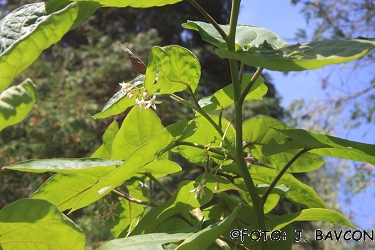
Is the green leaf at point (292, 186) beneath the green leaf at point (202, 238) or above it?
beneath

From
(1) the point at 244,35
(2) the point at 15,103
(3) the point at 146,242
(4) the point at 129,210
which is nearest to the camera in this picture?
(2) the point at 15,103

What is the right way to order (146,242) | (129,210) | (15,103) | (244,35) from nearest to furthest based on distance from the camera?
1. (15,103)
2. (146,242)
3. (244,35)
4. (129,210)

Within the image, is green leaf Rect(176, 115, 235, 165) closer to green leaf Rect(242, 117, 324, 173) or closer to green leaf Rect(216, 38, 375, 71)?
green leaf Rect(242, 117, 324, 173)

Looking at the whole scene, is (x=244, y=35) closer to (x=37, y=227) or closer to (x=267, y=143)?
(x=267, y=143)

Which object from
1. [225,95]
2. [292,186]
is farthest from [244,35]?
[292,186]

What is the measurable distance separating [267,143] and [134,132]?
154mm

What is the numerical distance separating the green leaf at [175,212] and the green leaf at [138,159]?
0.07 m

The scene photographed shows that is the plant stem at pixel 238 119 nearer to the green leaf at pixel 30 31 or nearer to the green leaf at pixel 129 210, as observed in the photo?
the green leaf at pixel 30 31

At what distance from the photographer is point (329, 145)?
476 millimetres

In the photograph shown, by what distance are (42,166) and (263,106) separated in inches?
224

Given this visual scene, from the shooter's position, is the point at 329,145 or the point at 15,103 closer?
the point at 15,103

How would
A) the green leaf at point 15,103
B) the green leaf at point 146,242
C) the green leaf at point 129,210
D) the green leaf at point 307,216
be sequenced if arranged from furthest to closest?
the green leaf at point 129,210
the green leaf at point 307,216
the green leaf at point 146,242
the green leaf at point 15,103

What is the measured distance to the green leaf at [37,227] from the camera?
1.35ft

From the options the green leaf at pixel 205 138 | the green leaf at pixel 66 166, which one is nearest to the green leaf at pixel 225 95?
the green leaf at pixel 205 138
